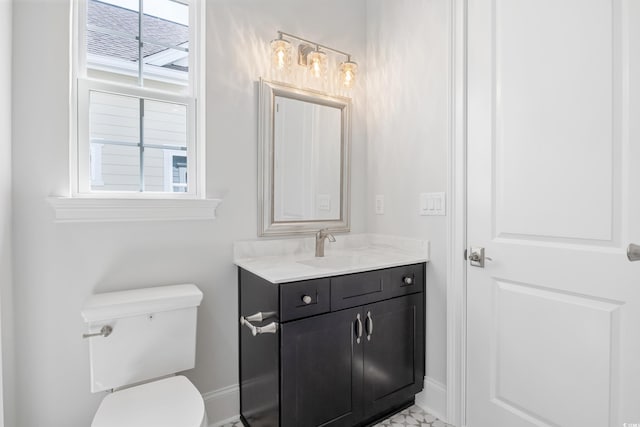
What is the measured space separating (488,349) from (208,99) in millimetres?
1878

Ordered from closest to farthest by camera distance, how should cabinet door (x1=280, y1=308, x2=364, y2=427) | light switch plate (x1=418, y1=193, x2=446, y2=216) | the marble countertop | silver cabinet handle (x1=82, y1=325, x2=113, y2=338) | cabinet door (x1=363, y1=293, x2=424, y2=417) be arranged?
silver cabinet handle (x1=82, y1=325, x2=113, y2=338) → cabinet door (x1=280, y1=308, x2=364, y2=427) → the marble countertop → cabinet door (x1=363, y1=293, x2=424, y2=417) → light switch plate (x1=418, y1=193, x2=446, y2=216)

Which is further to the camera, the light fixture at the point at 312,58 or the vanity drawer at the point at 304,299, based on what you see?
the light fixture at the point at 312,58

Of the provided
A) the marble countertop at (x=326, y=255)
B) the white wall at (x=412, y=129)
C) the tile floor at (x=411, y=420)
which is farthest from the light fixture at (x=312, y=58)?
the tile floor at (x=411, y=420)

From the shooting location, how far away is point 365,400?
163 centimetres

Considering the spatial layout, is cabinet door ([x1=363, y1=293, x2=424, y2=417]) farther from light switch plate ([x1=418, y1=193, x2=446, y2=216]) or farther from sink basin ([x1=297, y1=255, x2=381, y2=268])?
light switch plate ([x1=418, y1=193, x2=446, y2=216])

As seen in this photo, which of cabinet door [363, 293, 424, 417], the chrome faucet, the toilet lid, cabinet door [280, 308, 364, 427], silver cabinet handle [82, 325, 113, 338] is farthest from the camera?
the chrome faucet

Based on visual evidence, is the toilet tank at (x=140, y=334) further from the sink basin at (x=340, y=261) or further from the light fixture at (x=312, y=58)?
the light fixture at (x=312, y=58)

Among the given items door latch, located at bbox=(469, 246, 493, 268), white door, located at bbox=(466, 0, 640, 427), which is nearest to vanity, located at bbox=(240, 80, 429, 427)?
door latch, located at bbox=(469, 246, 493, 268)

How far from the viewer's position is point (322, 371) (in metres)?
1.49

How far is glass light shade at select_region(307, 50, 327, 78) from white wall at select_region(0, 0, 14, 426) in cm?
135

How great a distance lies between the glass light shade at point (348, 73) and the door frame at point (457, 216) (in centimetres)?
61

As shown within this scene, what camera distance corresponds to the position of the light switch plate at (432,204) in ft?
5.86

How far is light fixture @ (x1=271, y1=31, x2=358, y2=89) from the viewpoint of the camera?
1.85 m

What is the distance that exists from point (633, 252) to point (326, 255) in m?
1.38
